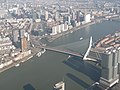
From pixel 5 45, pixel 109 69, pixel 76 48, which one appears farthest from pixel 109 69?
pixel 5 45

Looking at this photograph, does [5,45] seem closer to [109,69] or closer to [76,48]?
[76,48]

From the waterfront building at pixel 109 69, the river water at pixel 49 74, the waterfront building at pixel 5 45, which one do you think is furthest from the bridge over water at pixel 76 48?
the waterfront building at pixel 109 69

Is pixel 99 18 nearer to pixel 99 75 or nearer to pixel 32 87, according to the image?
pixel 99 75

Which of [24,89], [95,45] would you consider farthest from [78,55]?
[24,89]

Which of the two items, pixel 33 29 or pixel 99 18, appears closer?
pixel 33 29

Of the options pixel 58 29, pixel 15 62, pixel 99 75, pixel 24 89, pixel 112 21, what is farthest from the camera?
pixel 112 21

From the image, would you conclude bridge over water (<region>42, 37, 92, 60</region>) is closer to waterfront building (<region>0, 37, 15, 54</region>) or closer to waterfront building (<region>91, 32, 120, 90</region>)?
waterfront building (<region>0, 37, 15, 54</region>)

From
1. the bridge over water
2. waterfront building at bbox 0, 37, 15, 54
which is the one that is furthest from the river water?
waterfront building at bbox 0, 37, 15, 54
